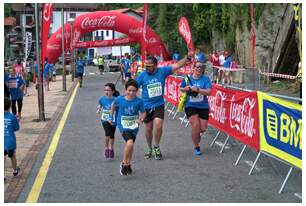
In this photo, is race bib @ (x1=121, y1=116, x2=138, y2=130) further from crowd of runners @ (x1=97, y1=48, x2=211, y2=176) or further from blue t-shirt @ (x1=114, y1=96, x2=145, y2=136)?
crowd of runners @ (x1=97, y1=48, x2=211, y2=176)

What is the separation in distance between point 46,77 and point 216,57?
923 centimetres

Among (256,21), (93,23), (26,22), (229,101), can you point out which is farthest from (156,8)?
(229,101)

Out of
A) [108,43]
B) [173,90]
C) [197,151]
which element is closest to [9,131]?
[197,151]

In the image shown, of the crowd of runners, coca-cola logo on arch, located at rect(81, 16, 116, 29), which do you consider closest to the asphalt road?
the crowd of runners

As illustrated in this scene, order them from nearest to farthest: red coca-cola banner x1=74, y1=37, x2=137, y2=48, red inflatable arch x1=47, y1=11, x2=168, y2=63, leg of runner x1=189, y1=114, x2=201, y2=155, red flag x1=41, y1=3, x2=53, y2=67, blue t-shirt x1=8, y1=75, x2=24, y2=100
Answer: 1. leg of runner x1=189, y1=114, x2=201, y2=155
2. blue t-shirt x1=8, y1=75, x2=24, y2=100
3. red flag x1=41, y1=3, x2=53, y2=67
4. red inflatable arch x1=47, y1=11, x2=168, y2=63
5. red coca-cola banner x1=74, y1=37, x2=137, y2=48

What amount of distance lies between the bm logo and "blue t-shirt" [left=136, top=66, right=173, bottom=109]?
7.02ft

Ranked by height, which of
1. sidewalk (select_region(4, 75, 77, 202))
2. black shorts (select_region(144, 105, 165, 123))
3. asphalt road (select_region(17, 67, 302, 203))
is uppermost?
black shorts (select_region(144, 105, 165, 123))

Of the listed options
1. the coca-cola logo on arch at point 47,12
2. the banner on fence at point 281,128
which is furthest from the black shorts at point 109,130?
the coca-cola logo on arch at point 47,12

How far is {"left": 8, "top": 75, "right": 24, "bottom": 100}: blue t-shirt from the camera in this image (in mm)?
14344

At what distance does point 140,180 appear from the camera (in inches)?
295

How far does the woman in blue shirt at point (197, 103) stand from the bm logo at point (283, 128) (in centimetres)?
191

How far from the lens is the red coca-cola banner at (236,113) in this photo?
318 inches

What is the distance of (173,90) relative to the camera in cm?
1480

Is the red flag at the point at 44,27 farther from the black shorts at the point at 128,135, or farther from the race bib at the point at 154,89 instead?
the black shorts at the point at 128,135
